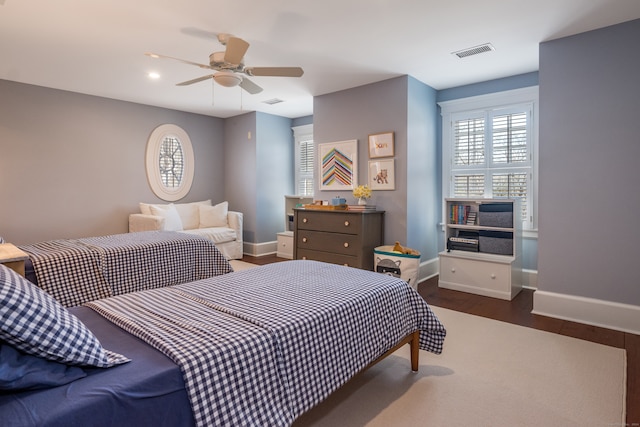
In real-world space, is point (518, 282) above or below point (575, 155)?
below

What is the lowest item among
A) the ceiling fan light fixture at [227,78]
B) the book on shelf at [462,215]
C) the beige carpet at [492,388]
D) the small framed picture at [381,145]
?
the beige carpet at [492,388]

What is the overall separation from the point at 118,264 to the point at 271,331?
6.57 feet

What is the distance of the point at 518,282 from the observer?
4070 millimetres

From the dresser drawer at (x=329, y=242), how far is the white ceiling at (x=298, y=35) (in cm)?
191

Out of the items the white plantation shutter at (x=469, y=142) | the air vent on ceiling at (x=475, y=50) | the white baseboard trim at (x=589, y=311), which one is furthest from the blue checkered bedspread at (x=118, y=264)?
the white plantation shutter at (x=469, y=142)

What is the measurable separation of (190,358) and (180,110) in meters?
5.74

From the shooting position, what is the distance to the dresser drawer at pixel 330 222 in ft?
13.8

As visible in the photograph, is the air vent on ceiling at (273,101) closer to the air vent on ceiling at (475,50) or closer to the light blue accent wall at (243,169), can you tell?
the light blue accent wall at (243,169)

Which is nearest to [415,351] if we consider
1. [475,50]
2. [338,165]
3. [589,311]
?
[589,311]

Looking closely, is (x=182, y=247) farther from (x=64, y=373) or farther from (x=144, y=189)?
(x=144, y=189)

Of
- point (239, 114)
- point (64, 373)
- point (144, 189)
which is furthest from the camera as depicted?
point (239, 114)

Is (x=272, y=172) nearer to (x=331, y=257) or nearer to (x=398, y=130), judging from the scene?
(x=331, y=257)

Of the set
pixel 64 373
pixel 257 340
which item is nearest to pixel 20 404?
pixel 64 373

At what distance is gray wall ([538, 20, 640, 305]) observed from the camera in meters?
2.96
